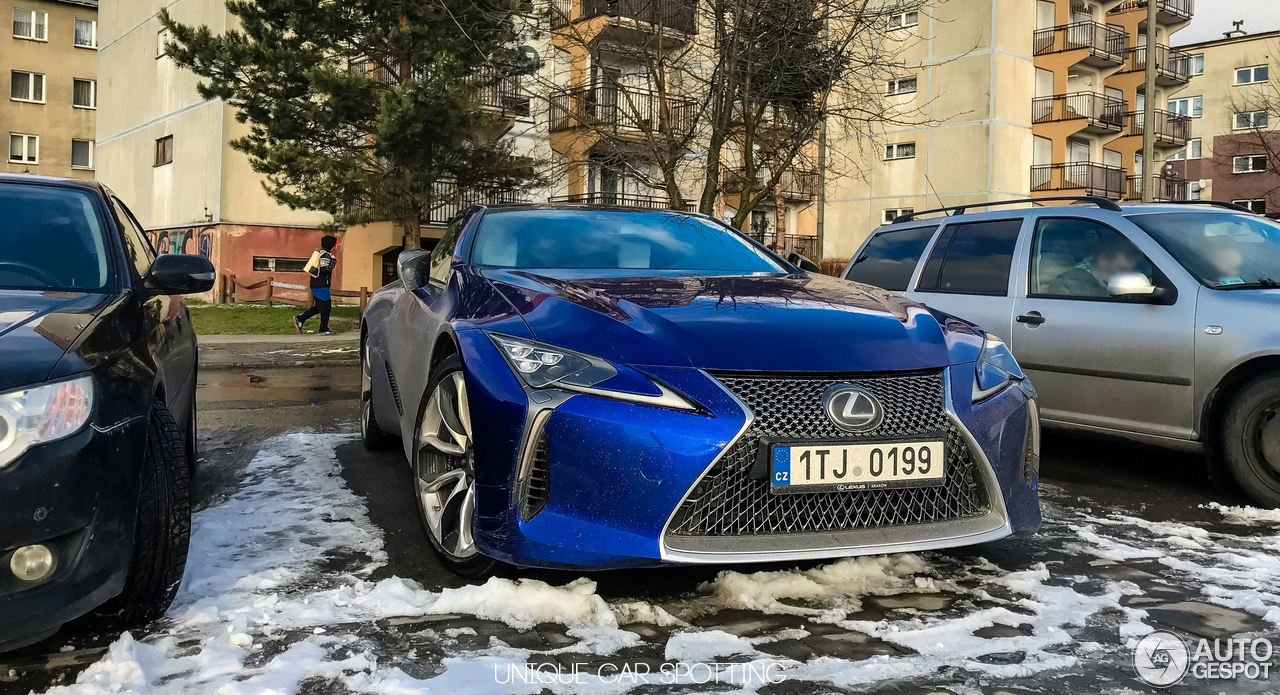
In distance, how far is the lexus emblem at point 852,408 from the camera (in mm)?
3062

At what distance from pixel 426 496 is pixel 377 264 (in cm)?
2654

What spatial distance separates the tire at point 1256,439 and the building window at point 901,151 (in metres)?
37.1

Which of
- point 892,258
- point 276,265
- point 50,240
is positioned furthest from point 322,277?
point 50,240

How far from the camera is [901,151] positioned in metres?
40.7

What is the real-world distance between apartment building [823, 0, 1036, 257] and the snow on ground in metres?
34.2

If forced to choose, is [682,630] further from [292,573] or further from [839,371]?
[292,573]

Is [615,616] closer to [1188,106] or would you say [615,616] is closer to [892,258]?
[892,258]

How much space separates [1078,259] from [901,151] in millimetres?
36463

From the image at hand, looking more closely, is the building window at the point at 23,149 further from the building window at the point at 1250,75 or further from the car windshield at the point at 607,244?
the building window at the point at 1250,75

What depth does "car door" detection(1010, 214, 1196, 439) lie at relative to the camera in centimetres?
514

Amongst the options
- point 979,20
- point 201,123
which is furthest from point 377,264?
point 979,20

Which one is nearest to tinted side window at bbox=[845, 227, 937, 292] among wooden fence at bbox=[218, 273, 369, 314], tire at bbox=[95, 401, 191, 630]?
tire at bbox=[95, 401, 191, 630]

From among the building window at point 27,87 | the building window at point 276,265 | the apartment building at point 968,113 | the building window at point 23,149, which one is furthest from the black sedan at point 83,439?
the building window at point 27,87

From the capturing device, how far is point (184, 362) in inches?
181
